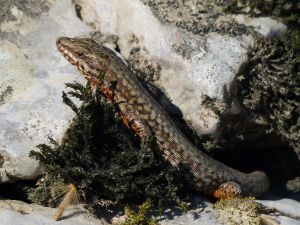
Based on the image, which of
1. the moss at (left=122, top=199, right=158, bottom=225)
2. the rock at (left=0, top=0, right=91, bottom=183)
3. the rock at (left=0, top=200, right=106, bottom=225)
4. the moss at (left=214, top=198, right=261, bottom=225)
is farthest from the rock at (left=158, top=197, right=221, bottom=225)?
the rock at (left=0, top=0, right=91, bottom=183)

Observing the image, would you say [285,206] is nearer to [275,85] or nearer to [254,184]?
[254,184]

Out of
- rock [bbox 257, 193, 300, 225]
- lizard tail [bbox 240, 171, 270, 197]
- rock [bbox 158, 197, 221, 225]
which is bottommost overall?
rock [bbox 158, 197, 221, 225]

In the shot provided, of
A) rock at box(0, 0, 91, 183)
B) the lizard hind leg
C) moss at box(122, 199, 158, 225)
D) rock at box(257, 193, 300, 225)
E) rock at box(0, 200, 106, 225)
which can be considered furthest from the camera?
the lizard hind leg

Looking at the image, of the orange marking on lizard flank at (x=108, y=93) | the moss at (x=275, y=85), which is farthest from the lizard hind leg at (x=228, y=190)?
the orange marking on lizard flank at (x=108, y=93)

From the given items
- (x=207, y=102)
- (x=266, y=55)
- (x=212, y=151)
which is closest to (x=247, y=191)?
(x=212, y=151)

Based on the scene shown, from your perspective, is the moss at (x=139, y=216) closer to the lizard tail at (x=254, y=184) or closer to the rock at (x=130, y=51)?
the rock at (x=130, y=51)

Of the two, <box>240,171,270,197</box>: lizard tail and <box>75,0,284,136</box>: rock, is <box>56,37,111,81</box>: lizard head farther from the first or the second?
<box>240,171,270,197</box>: lizard tail

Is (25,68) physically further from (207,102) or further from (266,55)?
(266,55)
